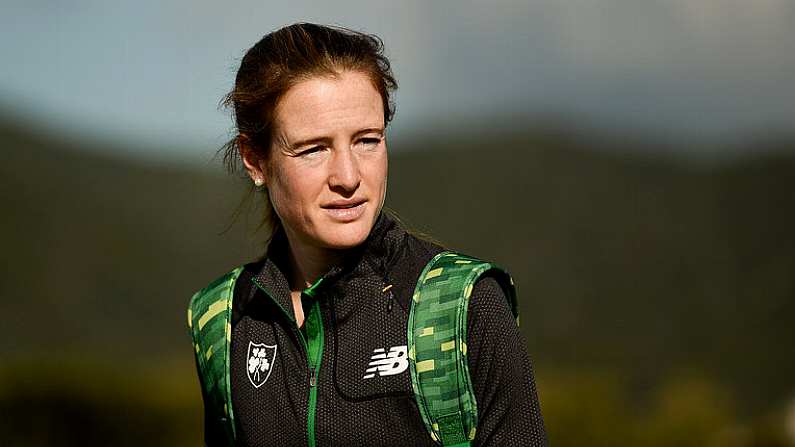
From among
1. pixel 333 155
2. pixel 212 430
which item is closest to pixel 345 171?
pixel 333 155

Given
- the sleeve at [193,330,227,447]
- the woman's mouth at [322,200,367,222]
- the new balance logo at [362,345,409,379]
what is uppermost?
the woman's mouth at [322,200,367,222]

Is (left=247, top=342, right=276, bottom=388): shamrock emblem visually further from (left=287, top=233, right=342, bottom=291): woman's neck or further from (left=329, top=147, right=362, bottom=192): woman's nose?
(left=329, top=147, right=362, bottom=192): woman's nose

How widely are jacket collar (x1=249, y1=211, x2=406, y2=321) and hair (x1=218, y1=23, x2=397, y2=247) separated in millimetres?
219

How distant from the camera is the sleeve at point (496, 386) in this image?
76.1 inches

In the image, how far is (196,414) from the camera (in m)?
5.95

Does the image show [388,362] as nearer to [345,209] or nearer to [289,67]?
[345,209]

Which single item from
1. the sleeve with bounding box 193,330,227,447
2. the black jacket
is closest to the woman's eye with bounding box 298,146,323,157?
the black jacket

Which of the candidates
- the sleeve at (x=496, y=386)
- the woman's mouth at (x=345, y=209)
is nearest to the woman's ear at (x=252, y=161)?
the woman's mouth at (x=345, y=209)

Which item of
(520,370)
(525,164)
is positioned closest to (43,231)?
(525,164)

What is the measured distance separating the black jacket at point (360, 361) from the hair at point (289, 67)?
0.93ft

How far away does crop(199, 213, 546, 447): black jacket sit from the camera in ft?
6.36

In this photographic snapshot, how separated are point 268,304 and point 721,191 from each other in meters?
4.62

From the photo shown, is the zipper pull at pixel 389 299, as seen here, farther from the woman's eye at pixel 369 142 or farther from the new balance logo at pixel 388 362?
the woman's eye at pixel 369 142

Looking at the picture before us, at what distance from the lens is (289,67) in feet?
6.99
